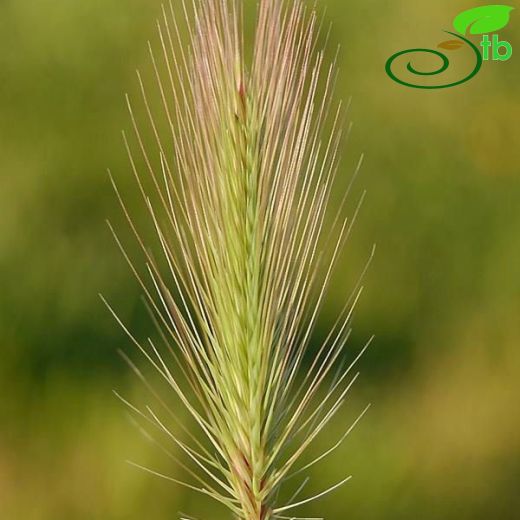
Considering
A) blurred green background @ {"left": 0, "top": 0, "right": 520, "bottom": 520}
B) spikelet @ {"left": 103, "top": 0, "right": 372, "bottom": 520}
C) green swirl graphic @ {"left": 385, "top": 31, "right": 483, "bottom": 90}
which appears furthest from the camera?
green swirl graphic @ {"left": 385, "top": 31, "right": 483, "bottom": 90}

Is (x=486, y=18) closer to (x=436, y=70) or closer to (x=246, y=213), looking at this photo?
(x=436, y=70)

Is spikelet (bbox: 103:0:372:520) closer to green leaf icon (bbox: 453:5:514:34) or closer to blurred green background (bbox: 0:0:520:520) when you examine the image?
blurred green background (bbox: 0:0:520:520)

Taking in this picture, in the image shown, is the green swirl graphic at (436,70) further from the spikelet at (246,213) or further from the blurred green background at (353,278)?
the spikelet at (246,213)

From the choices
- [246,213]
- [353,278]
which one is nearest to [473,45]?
[353,278]

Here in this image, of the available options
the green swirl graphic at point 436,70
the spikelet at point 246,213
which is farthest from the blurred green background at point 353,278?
the spikelet at point 246,213

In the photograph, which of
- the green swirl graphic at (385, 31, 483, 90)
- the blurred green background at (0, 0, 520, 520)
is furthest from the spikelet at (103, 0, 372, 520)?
the green swirl graphic at (385, 31, 483, 90)
